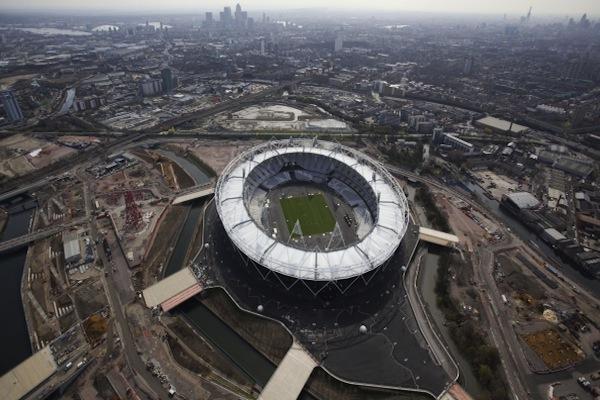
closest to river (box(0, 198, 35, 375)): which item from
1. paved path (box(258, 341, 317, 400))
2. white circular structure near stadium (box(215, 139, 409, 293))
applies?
white circular structure near stadium (box(215, 139, 409, 293))

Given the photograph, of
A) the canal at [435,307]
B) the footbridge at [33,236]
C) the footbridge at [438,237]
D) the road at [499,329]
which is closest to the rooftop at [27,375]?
the footbridge at [33,236]

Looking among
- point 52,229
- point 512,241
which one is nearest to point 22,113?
point 52,229

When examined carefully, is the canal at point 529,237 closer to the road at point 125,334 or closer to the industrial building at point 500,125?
the industrial building at point 500,125

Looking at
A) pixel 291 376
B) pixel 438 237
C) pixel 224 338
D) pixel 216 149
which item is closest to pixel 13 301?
pixel 224 338

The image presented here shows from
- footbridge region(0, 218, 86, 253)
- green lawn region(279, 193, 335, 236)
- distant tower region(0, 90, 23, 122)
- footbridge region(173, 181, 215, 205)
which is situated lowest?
footbridge region(0, 218, 86, 253)

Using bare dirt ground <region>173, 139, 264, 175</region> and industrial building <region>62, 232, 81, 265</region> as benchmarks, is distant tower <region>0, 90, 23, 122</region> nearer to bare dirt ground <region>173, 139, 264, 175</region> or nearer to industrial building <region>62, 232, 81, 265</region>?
bare dirt ground <region>173, 139, 264, 175</region>

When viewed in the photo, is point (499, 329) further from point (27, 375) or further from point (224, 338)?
point (27, 375)

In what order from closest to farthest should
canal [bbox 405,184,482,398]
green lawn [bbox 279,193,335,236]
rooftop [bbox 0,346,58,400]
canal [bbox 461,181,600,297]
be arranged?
1. rooftop [bbox 0,346,58,400]
2. canal [bbox 405,184,482,398]
3. canal [bbox 461,181,600,297]
4. green lawn [bbox 279,193,335,236]
